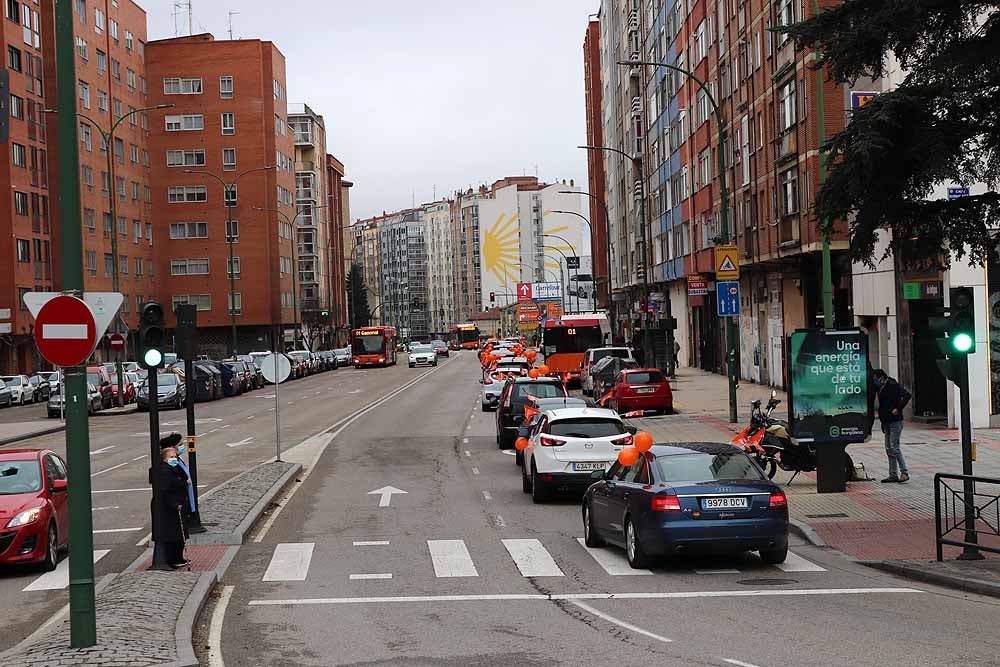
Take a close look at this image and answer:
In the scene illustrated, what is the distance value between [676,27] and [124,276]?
4218 cm

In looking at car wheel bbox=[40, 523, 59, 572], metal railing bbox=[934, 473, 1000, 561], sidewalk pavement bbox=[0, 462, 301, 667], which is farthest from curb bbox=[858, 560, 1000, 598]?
car wheel bbox=[40, 523, 59, 572]

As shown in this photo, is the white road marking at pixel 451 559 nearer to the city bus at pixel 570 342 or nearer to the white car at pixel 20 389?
the city bus at pixel 570 342

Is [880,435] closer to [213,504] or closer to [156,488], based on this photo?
[213,504]

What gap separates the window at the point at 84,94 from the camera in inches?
3045

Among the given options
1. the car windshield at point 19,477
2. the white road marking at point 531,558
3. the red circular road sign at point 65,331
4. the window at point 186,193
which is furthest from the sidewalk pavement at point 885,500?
the window at point 186,193

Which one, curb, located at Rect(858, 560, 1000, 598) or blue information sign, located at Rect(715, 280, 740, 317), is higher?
blue information sign, located at Rect(715, 280, 740, 317)

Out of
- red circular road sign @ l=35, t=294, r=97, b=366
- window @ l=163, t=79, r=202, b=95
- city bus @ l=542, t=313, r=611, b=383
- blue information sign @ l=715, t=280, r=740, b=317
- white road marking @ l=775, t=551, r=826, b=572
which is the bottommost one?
white road marking @ l=775, t=551, r=826, b=572

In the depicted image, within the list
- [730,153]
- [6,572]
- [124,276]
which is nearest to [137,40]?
[124,276]

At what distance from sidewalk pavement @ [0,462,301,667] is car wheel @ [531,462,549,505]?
469 centimetres

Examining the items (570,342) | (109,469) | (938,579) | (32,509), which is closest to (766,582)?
(938,579)

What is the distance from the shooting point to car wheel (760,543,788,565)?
14.1m

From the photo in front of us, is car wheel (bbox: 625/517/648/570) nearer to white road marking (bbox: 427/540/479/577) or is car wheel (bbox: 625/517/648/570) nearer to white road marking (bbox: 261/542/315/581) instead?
white road marking (bbox: 427/540/479/577)

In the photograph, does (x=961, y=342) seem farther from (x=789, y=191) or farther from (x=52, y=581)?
(x=789, y=191)

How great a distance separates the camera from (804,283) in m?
40.2
